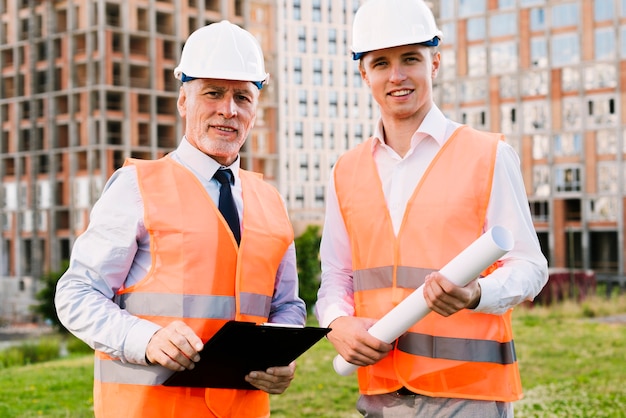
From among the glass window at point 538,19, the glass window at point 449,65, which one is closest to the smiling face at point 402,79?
the glass window at point 538,19

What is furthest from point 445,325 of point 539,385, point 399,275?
point 539,385

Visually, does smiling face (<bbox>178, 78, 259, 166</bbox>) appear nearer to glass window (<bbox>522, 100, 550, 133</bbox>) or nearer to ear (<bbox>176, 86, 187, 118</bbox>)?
ear (<bbox>176, 86, 187, 118</bbox>)

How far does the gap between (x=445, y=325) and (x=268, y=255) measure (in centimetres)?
80

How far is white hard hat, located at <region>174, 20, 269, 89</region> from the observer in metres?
3.35

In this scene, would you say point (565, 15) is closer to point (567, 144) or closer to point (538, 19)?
point (538, 19)

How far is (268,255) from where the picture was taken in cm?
348

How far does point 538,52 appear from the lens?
196 feet

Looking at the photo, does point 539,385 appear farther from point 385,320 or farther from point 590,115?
point 590,115

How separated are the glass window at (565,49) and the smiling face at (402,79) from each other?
5835 centimetres

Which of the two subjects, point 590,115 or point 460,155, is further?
point 590,115

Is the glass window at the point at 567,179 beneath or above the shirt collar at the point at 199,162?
above

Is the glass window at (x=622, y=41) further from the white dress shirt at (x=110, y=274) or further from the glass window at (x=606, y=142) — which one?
the white dress shirt at (x=110, y=274)

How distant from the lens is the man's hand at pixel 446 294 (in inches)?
113

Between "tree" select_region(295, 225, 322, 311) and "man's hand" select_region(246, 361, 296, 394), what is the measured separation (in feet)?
110
